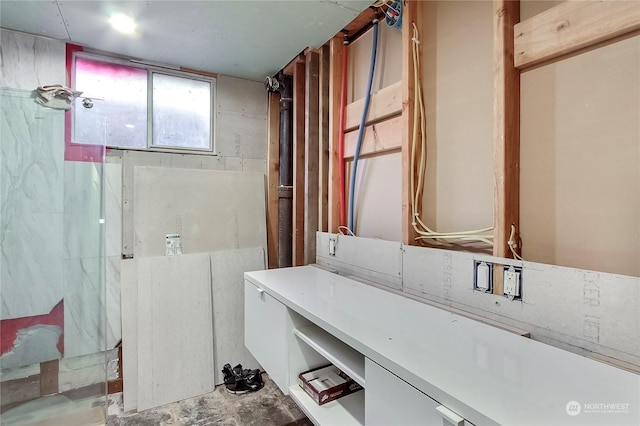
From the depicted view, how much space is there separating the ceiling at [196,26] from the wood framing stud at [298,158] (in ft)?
0.60

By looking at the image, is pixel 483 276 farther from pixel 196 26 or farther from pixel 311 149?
pixel 196 26

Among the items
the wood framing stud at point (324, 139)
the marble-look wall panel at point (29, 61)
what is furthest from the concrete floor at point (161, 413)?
the marble-look wall panel at point (29, 61)

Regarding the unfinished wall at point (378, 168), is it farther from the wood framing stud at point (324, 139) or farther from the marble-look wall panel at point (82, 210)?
the marble-look wall panel at point (82, 210)

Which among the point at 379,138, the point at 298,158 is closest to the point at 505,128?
the point at 379,138

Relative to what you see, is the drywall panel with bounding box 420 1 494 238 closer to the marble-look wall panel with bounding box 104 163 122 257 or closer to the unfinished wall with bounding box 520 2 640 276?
the unfinished wall with bounding box 520 2 640 276

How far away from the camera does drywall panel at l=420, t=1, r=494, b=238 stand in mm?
1274

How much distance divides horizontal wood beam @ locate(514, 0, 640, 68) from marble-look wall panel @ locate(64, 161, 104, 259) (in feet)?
7.87

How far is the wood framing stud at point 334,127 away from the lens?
2062 millimetres

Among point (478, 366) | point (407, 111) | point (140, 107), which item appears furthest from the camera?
point (140, 107)

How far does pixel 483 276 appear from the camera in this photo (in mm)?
1126

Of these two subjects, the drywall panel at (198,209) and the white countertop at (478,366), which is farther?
the drywall panel at (198,209)

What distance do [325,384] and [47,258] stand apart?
6.28ft

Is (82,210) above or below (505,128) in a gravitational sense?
below

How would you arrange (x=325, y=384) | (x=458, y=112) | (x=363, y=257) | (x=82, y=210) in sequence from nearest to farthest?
(x=325, y=384), (x=458, y=112), (x=363, y=257), (x=82, y=210)
